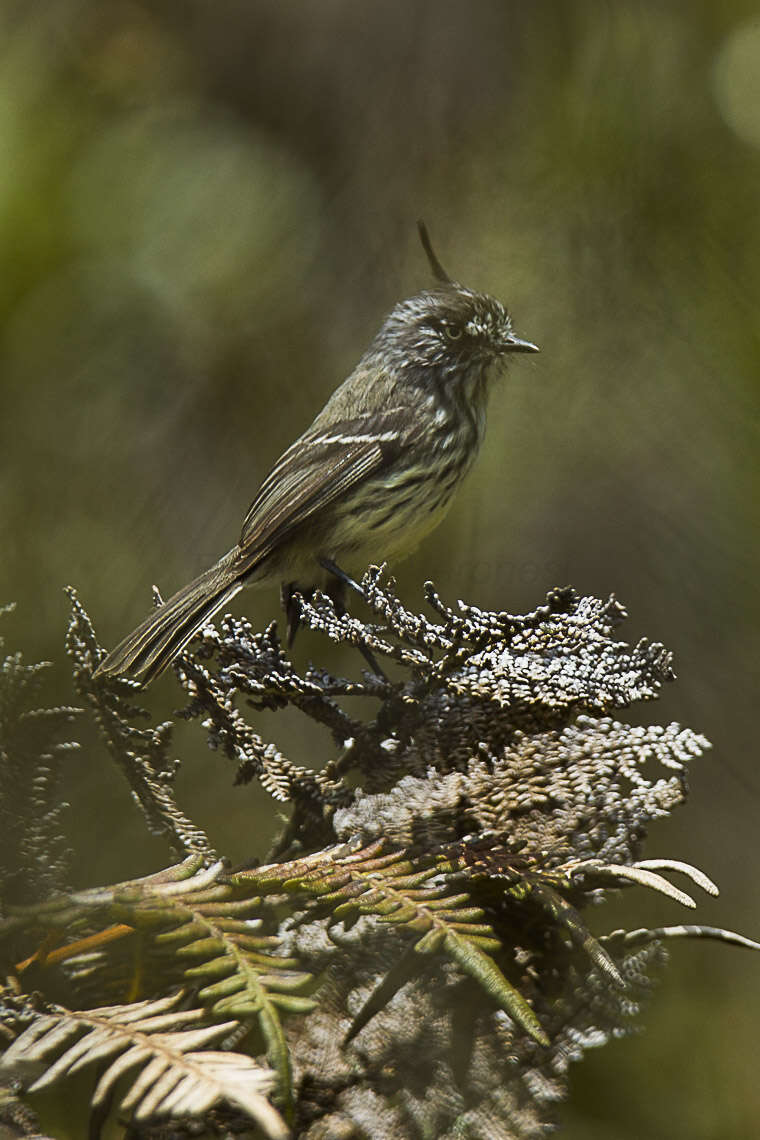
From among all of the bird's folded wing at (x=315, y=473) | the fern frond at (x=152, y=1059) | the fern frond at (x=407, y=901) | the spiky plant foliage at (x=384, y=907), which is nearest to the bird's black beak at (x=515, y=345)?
the bird's folded wing at (x=315, y=473)

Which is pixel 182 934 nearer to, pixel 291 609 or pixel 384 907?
pixel 384 907

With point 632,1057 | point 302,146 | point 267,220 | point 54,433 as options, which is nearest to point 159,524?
point 54,433

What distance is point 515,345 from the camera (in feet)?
4.06

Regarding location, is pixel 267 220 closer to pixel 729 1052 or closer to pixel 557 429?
pixel 557 429

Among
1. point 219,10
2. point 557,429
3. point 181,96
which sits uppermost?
point 219,10

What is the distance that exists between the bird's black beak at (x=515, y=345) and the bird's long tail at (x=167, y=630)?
44cm

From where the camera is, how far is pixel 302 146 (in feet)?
4.94

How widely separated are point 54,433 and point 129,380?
12 cm

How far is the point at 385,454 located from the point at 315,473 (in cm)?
12

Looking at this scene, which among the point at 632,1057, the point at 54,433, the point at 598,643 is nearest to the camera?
the point at 598,643

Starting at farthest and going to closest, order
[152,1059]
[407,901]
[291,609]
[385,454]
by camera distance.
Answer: [385,454], [291,609], [407,901], [152,1059]

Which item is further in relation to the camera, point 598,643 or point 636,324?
point 636,324

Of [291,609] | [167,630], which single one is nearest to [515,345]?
[291,609]

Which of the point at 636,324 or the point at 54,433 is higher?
the point at 54,433
